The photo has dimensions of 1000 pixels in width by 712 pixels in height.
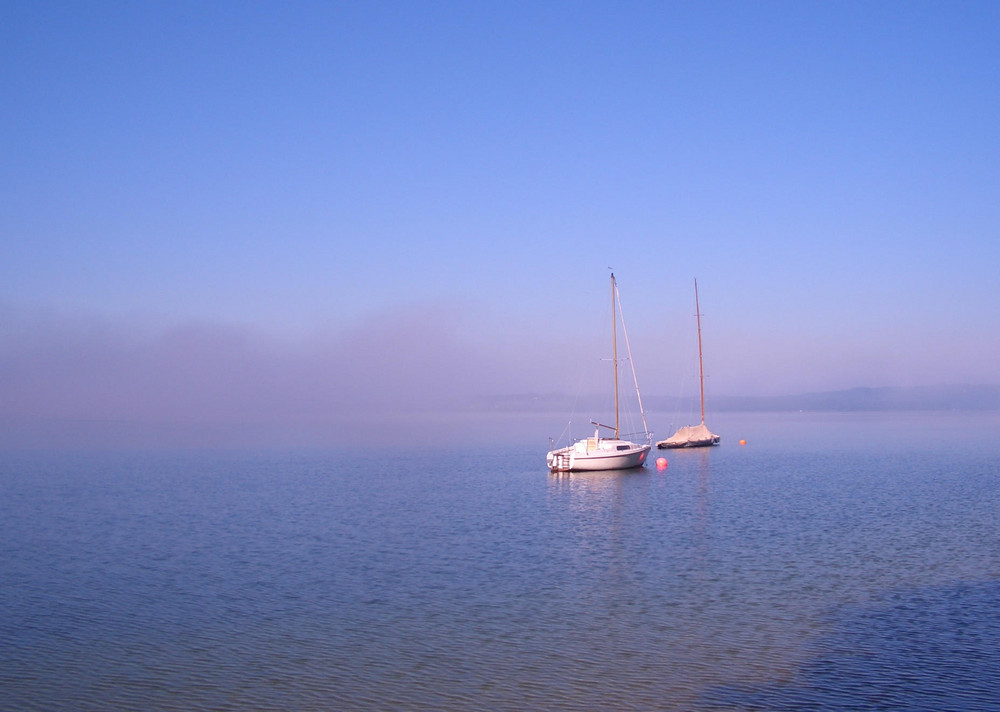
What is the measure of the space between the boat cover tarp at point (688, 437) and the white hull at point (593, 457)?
1036 inches

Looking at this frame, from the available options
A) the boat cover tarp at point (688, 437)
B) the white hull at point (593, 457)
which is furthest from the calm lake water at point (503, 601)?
the boat cover tarp at point (688, 437)

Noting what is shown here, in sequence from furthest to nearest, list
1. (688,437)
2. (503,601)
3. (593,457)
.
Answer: (688,437), (593,457), (503,601)

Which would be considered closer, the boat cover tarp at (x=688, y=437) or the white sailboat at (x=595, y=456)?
the white sailboat at (x=595, y=456)

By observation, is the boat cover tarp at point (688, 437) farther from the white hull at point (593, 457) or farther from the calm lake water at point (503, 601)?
the calm lake water at point (503, 601)

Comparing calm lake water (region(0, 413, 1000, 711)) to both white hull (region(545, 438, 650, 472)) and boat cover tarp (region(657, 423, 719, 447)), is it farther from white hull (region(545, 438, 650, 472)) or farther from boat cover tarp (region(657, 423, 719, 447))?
boat cover tarp (region(657, 423, 719, 447))

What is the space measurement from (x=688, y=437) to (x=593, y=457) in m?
32.2

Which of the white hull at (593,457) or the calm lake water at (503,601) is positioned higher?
the white hull at (593,457)

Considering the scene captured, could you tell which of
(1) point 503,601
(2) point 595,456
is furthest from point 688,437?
(1) point 503,601

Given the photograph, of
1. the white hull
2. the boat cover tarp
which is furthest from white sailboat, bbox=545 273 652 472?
the boat cover tarp

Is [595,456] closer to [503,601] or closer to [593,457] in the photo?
[593,457]

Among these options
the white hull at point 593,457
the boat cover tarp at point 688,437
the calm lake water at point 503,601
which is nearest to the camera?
the calm lake water at point 503,601

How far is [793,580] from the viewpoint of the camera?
2439 cm

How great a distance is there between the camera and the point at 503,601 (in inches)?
888

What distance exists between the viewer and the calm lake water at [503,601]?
1581 centimetres
